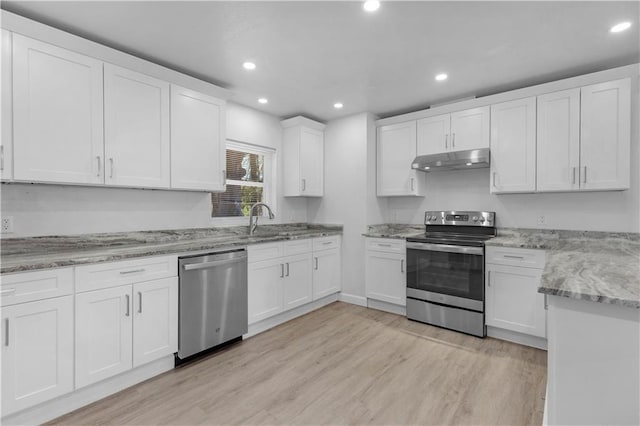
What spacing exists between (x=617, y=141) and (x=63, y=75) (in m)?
4.39

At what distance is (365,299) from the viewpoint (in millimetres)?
3953

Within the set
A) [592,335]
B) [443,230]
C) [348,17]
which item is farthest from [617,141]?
[348,17]

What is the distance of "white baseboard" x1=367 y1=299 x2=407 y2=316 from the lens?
3633mm

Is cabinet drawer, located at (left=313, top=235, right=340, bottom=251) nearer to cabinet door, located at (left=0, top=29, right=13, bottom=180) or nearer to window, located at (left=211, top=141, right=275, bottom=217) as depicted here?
window, located at (left=211, top=141, right=275, bottom=217)

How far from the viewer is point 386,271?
12.2ft

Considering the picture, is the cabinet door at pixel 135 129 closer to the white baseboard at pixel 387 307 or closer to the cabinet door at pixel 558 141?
the white baseboard at pixel 387 307

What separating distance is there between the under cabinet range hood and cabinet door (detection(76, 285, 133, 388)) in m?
3.17

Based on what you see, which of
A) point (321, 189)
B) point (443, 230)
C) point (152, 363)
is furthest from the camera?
point (321, 189)

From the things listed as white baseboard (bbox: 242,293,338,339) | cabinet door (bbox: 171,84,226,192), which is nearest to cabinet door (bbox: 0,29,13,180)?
cabinet door (bbox: 171,84,226,192)

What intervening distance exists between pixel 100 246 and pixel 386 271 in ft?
9.63

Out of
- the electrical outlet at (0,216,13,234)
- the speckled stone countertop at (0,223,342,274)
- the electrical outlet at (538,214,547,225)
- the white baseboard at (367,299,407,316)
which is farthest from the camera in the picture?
the white baseboard at (367,299,407,316)

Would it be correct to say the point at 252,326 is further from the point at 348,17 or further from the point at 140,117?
the point at 348,17

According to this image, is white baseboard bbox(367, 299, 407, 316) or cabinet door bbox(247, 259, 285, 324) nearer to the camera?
cabinet door bbox(247, 259, 285, 324)

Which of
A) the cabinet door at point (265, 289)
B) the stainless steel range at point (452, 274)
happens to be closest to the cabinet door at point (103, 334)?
the cabinet door at point (265, 289)
